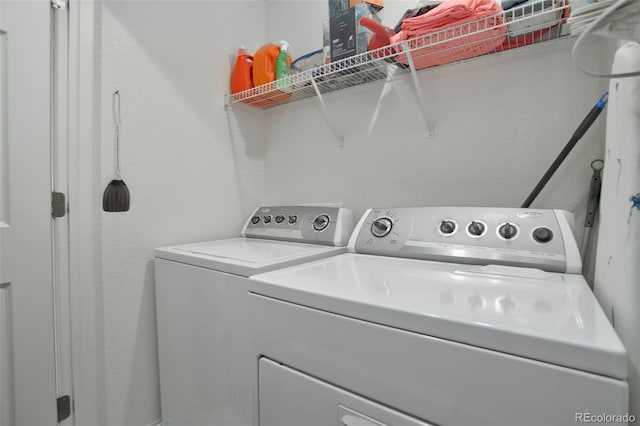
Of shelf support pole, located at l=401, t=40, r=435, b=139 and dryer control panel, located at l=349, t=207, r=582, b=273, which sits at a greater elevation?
shelf support pole, located at l=401, t=40, r=435, b=139

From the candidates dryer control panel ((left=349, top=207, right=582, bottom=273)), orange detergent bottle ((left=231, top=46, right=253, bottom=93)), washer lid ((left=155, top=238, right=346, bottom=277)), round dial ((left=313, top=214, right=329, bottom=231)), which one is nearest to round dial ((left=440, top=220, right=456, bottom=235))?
dryer control panel ((left=349, top=207, right=582, bottom=273))

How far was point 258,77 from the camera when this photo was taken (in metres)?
1.74

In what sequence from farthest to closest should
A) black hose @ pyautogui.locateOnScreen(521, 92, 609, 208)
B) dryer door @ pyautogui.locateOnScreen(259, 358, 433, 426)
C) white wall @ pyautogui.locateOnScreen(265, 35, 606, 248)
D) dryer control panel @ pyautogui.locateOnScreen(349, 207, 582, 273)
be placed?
1. white wall @ pyautogui.locateOnScreen(265, 35, 606, 248)
2. black hose @ pyautogui.locateOnScreen(521, 92, 609, 208)
3. dryer control panel @ pyautogui.locateOnScreen(349, 207, 582, 273)
4. dryer door @ pyautogui.locateOnScreen(259, 358, 433, 426)

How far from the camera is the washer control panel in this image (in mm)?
1447

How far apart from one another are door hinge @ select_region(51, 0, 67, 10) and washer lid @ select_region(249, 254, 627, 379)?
1.34 meters

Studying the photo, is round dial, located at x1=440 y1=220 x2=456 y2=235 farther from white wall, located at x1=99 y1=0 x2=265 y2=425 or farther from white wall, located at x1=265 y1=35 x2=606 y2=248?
white wall, located at x1=99 y1=0 x2=265 y2=425

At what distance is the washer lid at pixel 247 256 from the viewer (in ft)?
3.32

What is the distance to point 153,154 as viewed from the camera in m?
1.49

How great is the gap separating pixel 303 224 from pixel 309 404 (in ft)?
2.94

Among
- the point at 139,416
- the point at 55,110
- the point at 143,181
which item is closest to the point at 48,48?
the point at 55,110

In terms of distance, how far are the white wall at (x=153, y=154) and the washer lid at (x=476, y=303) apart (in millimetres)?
849

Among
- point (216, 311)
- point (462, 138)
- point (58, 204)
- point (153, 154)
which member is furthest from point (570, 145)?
point (58, 204)
